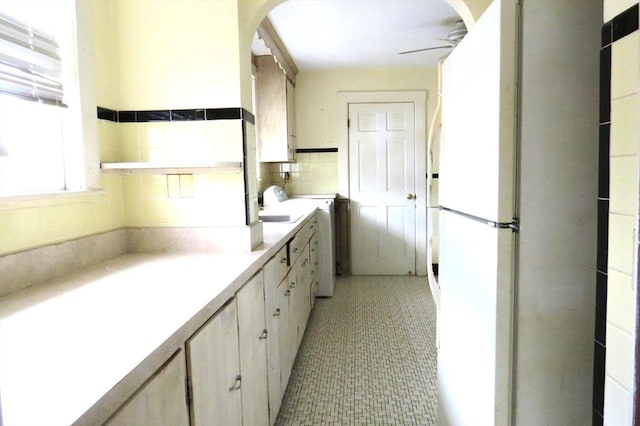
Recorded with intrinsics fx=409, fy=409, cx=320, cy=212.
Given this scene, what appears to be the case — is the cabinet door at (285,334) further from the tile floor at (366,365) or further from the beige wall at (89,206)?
the beige wall at (89,206)

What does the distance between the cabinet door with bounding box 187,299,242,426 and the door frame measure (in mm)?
3522

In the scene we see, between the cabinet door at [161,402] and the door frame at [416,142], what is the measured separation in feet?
12.7

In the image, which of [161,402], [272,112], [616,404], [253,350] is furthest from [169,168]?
[272,112]

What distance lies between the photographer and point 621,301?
0.72m

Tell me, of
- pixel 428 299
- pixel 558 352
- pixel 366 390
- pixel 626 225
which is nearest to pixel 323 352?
pixel 366 390

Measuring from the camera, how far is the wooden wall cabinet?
3.98m

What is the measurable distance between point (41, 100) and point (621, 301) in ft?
5.58

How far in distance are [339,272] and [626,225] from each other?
4099mm

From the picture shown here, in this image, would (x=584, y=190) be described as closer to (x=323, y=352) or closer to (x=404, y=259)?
(x=323, y=352)

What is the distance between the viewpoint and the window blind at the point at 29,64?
122 centimetres

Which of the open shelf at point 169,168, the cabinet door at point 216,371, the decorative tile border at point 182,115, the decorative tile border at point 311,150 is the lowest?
the cabinet door at point 216,371

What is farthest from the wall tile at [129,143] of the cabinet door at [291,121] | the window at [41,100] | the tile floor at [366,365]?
the cabinet door at [291,121]

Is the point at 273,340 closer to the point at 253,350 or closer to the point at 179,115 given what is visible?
the point at 253,350

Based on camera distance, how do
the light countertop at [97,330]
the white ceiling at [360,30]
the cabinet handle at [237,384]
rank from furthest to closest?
the white ceiling at [360,30]
the cabinet handle at [237,384]
the light countertop at [97,330]
